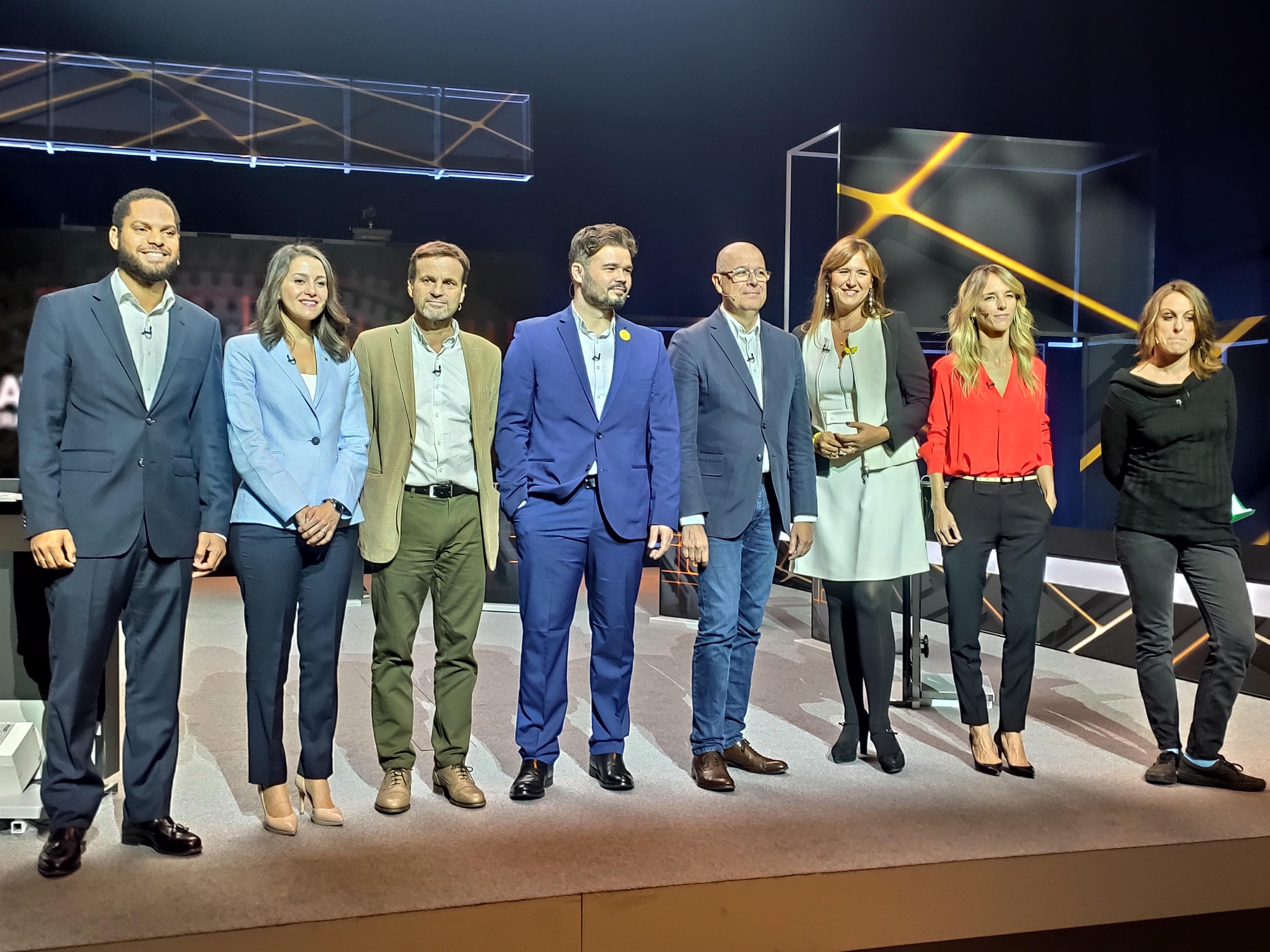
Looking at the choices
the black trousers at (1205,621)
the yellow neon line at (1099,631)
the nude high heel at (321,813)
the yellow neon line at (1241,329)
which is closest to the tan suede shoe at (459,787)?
the nude high heel at (321,813)

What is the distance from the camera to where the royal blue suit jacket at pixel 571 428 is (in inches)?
120

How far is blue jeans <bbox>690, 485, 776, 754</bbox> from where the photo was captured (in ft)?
10.7

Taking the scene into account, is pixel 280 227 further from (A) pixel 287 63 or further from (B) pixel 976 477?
(B) pixel 976 477

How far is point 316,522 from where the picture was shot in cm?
274

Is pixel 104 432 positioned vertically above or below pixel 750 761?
above

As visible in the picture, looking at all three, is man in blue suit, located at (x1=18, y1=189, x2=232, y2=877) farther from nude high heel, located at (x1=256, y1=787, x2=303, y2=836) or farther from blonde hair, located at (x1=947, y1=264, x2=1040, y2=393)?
blonde hair, located at (x1=947, y1=264, x2=1040, y2=393)

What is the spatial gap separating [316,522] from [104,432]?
0.52 m

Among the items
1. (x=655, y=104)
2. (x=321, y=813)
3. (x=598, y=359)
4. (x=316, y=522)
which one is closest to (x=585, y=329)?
(x=598, y=359)

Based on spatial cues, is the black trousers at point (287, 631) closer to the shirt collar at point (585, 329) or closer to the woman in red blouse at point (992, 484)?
the shirt collar at point (585, 329)

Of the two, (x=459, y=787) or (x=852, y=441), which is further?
(x=852, y=441)

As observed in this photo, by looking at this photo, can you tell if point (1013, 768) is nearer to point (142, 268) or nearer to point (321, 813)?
point (321, 813)

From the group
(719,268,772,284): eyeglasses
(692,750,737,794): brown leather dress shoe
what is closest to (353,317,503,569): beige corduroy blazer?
(719,268,772,284): eyeglasses

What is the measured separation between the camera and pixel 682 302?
8727 mm

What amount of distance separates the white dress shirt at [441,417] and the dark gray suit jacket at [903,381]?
4.26 feet
